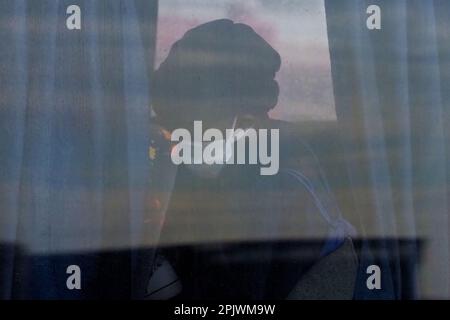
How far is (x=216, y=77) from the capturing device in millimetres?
2490

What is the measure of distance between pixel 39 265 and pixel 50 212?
154mm

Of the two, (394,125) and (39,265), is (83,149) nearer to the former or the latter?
(39,265)

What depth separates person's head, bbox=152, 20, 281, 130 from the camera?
97.7 inches

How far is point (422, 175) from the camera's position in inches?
99.1

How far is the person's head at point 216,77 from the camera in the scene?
2.48 m

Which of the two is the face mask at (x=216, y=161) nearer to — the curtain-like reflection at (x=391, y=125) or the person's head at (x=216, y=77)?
the person's head at (x=216, y=77)

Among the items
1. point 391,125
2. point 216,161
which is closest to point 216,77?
point 216,161

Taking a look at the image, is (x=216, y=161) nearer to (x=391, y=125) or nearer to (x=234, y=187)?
(x=234, y=187)

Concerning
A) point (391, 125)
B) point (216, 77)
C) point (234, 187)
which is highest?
point (216, 77)

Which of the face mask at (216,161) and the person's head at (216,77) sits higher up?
the person's head at (216,77)

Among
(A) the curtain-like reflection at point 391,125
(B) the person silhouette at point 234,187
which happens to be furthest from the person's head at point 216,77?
(A) the curtain-like reflection at point 391,125

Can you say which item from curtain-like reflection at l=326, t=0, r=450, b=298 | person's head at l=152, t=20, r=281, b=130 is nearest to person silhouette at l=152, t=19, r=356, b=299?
person's head at l=152, t=20, r=281, b=130

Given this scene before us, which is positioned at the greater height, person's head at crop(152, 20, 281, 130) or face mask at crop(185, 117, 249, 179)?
person's head at crop(152, 20, 281, 130)

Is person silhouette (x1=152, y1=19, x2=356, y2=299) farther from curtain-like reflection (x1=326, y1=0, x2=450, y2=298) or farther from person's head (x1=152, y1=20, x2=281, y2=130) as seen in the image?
curtain-like reflection (x1=326, y1=0, x2=450, y2=298)
